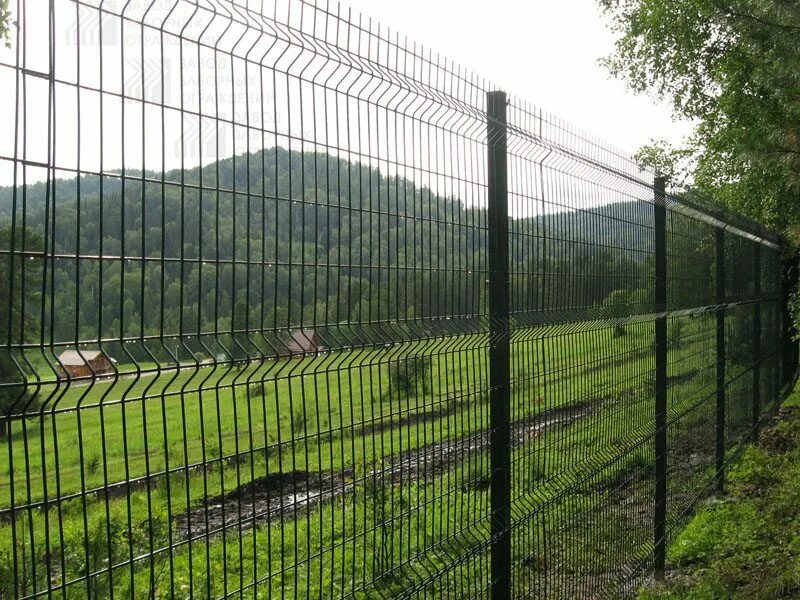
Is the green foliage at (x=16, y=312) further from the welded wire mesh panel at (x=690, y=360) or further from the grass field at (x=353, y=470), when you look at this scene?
the welded wire mesh panel at (x=690, y=360)

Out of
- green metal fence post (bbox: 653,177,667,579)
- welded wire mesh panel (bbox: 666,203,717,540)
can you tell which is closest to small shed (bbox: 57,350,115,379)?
green metal fence post (bbox: 653,177,667,579)

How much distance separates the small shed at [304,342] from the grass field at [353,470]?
0.05m

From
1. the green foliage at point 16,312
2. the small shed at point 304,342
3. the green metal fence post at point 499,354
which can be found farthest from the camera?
the green metal fence post at point 499,354

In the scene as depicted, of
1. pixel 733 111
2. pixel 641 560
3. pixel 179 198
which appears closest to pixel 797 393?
pixel 733 111

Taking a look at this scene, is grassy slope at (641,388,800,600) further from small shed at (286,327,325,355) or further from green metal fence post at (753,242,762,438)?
small shed at (286,327,325,355)

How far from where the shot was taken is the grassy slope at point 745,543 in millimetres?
6977

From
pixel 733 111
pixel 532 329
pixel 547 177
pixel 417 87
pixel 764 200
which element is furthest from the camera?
pixel 733 111

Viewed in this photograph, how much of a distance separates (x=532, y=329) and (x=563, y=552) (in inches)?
55.6

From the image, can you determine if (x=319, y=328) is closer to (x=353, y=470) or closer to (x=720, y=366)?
(x=353, y=470)

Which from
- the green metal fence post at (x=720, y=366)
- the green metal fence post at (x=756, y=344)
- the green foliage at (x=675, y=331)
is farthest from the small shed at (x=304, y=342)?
the green metal fence post at (x=756, y=344)

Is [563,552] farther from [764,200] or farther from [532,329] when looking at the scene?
[764,200]

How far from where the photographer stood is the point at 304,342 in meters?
2.85

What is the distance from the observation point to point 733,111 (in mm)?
20203

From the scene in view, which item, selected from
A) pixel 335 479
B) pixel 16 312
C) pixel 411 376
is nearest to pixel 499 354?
pixel 411 376
